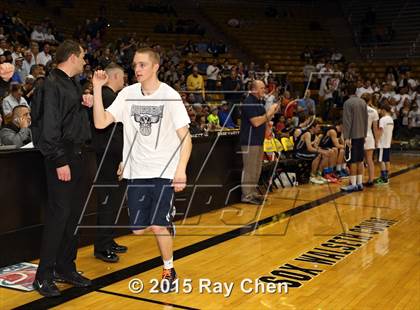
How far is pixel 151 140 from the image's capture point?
158 inches

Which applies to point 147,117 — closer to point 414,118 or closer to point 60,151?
point 60,151

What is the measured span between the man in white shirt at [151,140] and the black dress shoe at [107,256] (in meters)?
1.07

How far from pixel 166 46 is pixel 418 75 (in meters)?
9.26

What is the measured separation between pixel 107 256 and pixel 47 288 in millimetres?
1020

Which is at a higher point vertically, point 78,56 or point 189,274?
point 78,56

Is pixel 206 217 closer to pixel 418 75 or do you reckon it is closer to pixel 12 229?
pixel 12 229

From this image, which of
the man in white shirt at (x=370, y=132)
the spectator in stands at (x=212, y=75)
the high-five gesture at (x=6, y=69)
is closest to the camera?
the high-five gesture at (x=6, y=69)

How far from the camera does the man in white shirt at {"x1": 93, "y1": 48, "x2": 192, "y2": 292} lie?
13.2 ft

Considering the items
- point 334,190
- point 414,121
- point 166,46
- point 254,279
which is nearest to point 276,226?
point 254,279

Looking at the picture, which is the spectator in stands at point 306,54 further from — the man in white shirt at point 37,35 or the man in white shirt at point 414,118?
the man in white shirt at point 37,35

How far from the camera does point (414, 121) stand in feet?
54.4

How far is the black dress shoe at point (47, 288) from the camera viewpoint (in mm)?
4078

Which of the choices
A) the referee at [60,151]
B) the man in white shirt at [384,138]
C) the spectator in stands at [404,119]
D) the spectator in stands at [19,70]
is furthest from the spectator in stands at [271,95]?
the referee at [60,151]

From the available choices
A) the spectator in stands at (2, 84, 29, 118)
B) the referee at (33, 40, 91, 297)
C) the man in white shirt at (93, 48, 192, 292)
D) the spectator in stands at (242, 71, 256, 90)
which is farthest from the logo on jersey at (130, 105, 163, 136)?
the spectator in stands at (242, 71, 256, 90)
